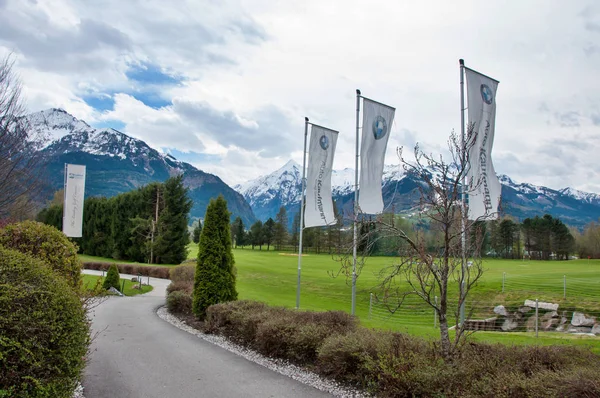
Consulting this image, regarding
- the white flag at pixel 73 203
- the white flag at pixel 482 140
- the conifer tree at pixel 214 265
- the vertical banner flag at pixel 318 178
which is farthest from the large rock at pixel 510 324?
the white flag at pixel 73 203

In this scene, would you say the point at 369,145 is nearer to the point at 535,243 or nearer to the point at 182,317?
the point at 182,317

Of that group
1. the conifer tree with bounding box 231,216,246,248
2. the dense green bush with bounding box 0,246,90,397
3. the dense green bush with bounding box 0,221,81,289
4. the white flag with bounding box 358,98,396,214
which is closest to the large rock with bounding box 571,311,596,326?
the white flag with bounding box 358,98,396,214

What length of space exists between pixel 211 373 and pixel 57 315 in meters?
4.12

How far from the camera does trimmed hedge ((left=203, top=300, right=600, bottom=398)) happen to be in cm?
480

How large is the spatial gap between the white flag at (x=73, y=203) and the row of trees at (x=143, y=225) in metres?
27.5

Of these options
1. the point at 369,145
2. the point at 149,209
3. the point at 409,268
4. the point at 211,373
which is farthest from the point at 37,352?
the point at 149,209

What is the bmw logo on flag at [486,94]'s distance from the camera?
1002 cm

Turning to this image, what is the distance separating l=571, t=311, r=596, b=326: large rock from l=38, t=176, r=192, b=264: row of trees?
3755cm

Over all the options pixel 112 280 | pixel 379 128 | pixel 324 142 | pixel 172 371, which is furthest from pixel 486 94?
pixel 112 280

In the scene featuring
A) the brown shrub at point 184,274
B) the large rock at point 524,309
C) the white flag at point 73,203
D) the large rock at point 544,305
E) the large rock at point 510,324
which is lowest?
the large rock at point 510,324

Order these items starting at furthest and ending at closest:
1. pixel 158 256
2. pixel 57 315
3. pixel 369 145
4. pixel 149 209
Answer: pixel 149 209 < pixel 158 256 < pixel 369 145 < pixel 57 315

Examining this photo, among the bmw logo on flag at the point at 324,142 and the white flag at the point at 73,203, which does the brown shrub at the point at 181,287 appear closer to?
the white flag at the point at 73,203

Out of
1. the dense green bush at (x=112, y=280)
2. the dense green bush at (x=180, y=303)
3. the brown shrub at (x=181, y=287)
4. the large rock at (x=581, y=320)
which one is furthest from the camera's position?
the dense green bush at (x=112, y=280)

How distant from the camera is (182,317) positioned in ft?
48.3
